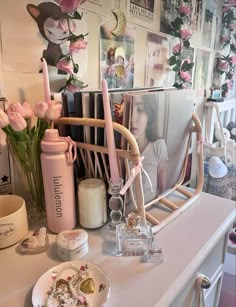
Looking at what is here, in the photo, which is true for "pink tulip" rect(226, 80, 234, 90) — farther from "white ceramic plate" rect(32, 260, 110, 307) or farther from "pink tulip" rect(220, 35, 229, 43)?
"white ceramic plate" rect(32, 260, 110, 307)

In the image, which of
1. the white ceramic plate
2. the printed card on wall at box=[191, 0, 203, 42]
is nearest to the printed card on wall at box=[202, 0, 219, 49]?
the printed card on wall at box=[191, 0, 203, 42]

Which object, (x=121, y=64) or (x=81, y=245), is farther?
(x=121, y=64)

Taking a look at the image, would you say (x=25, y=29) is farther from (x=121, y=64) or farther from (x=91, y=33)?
(x=121, y=64)

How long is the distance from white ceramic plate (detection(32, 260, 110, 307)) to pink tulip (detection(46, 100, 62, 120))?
319 mm

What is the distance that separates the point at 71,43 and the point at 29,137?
1.03 feet

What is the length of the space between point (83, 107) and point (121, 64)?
0.39 metres

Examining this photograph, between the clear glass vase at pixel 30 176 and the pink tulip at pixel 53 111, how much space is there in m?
0.07

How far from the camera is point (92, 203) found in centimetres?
62

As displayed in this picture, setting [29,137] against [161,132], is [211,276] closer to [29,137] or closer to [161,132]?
[161,132]

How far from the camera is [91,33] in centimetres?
82

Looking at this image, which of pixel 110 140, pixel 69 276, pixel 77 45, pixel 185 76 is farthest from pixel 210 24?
pixel 69 276

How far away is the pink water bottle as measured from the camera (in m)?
0.57

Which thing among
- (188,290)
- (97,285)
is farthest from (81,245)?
(188,290)

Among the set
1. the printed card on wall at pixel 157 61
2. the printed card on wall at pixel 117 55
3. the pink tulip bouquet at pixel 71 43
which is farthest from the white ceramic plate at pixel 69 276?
the printed card on wall at pixel 157 61
